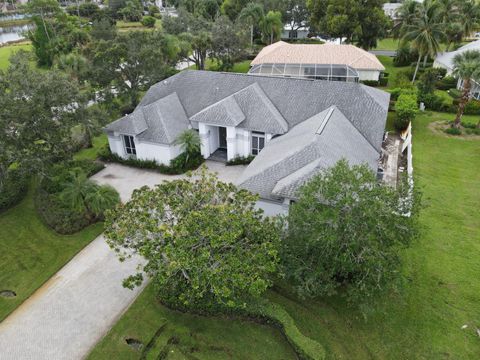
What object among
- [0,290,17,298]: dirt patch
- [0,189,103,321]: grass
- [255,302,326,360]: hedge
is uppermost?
[255,302,326,360]: hedge

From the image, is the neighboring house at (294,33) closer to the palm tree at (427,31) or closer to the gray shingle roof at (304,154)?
the palm tree at (427,31)

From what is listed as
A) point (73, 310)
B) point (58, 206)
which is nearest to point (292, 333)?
point (73, 310)

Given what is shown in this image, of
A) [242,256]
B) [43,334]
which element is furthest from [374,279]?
[43,334]

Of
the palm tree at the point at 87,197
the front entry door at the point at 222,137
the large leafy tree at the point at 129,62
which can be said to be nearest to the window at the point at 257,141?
the front entry door at the point at 222,137

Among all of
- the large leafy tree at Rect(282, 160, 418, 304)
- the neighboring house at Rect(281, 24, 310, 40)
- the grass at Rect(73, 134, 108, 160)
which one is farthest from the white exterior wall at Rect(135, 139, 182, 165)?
the neighboring house at Rect(281, 24, 310, 40)

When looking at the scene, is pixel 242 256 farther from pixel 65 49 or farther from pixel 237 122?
pixel 65 49

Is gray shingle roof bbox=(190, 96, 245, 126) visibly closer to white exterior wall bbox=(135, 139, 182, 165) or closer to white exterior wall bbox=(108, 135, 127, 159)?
white exterior wall bbox=(135, 139, 182, 165)
